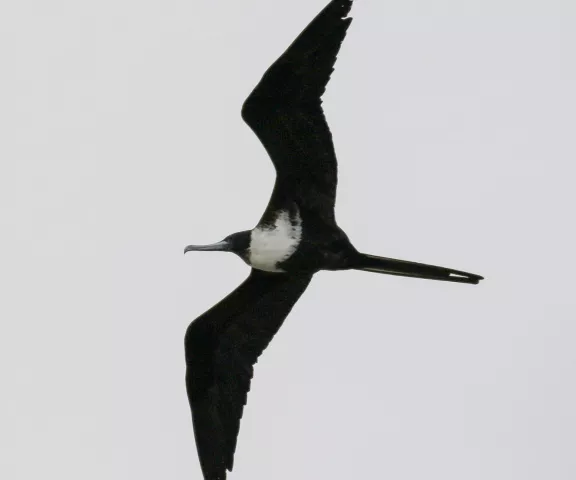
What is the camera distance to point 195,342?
774cm

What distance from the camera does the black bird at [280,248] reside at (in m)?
6.79

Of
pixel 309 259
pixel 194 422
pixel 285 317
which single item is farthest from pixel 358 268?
pixel 194 422

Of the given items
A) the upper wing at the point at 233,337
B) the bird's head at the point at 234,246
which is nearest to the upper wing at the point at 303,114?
the bird's head at the point at 234,246

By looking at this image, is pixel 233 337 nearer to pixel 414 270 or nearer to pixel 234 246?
pixel 234 246

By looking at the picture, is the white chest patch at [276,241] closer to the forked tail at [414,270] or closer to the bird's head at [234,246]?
the bird's head at [234,246]

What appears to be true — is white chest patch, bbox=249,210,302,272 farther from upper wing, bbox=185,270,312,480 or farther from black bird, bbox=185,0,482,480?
upper wing, bbox=185,270,312,480

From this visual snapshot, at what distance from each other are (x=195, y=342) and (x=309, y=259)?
93 centimetres

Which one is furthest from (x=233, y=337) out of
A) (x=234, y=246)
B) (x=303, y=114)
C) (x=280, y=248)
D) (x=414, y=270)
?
(x=303, y=114)

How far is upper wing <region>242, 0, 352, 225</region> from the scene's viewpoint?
666 centimetres

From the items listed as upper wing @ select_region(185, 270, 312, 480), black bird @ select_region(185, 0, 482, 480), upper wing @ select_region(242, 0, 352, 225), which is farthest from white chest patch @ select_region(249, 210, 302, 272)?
upper wing @ select_region(185, 270, 312, 480)

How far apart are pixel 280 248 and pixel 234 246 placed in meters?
0.28

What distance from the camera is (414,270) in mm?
7070

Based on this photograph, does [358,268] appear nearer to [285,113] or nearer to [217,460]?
[285,113]

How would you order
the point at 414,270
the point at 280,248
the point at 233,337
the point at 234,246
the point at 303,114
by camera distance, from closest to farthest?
1. the point at 303,114
2. the point at 414,270
3. the point at 280,248
4. the point at 234,246
5. the point at 233,337
